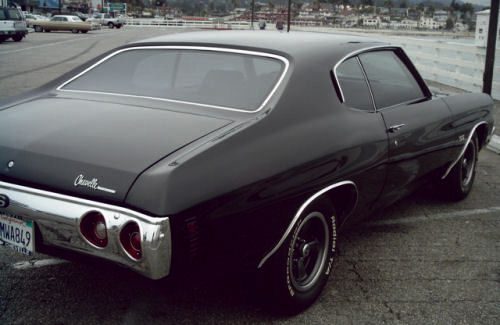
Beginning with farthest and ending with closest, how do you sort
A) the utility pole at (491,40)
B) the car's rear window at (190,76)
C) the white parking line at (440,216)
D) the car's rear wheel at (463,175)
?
the utility pole at (491,40) → the car's rear wheel at (463,175) → the white parking line at (440,216) → the car's rear window at (190,76)

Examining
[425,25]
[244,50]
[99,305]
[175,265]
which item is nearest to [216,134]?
[175,265]

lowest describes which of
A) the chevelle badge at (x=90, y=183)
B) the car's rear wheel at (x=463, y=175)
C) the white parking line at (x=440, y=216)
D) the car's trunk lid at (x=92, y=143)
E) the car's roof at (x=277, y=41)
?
the white parking line at (x=440, y=216)

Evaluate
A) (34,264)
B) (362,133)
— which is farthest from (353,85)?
(34,264)

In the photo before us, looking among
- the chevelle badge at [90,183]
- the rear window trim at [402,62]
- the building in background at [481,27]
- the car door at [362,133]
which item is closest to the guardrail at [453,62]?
the building in background at [481,27]

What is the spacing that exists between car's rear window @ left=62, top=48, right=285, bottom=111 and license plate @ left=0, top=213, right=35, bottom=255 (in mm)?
1072

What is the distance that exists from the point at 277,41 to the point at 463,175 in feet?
8.22

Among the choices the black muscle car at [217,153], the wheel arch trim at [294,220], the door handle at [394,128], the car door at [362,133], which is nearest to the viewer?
the black muscle car at [217,153]

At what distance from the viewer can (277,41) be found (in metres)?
3.88

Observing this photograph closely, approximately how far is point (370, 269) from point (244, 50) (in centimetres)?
158

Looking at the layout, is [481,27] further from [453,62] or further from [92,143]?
[92,143]

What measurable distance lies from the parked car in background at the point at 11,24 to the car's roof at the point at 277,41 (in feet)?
89.2

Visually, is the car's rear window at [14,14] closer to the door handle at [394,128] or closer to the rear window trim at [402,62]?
the rear window trim at [402,62]

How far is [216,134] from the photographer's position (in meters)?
2.98

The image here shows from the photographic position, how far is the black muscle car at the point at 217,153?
267 centimetres
